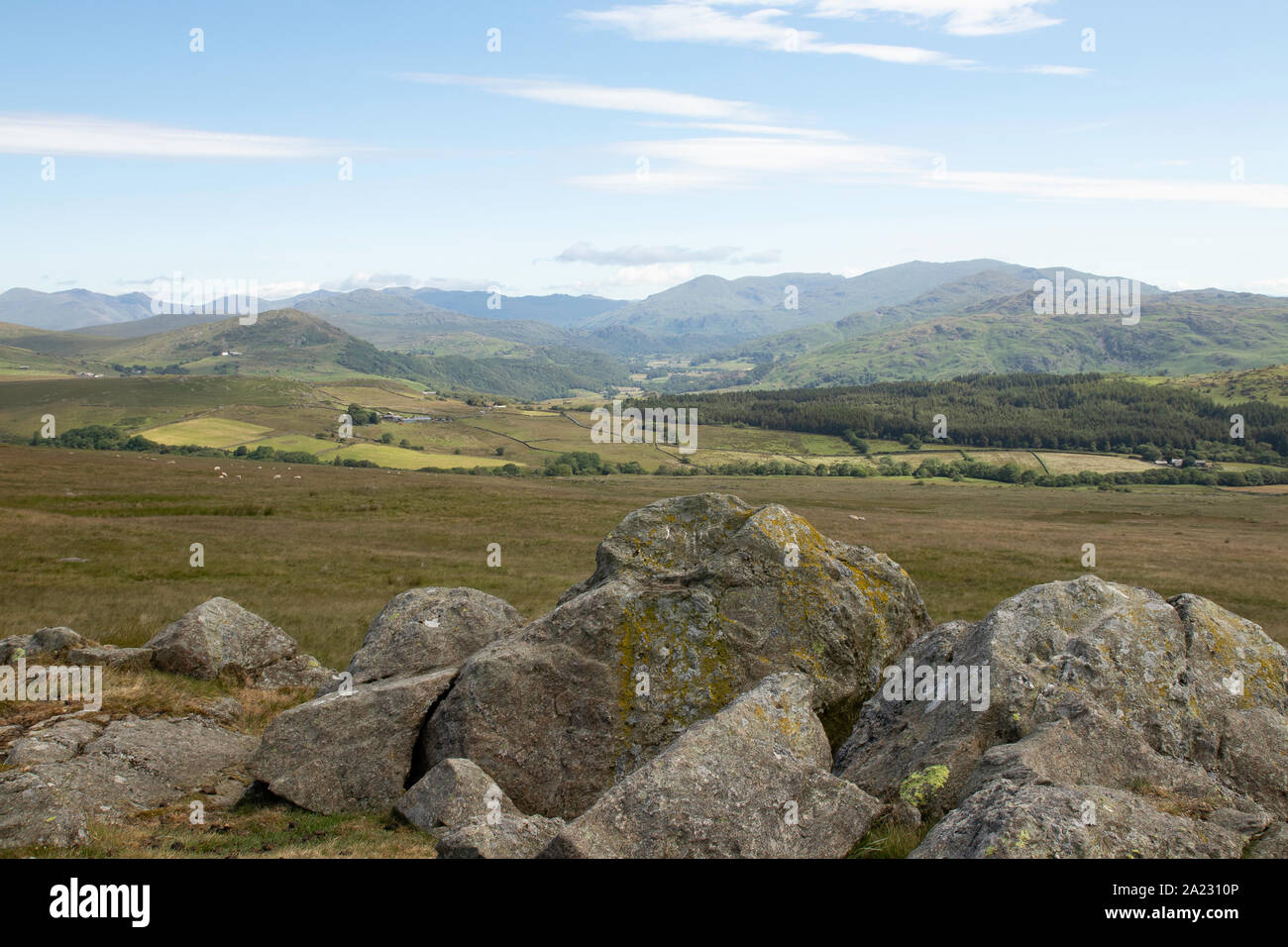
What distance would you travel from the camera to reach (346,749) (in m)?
13.9

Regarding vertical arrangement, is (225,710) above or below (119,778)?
below

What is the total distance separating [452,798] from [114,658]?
44.8 feet

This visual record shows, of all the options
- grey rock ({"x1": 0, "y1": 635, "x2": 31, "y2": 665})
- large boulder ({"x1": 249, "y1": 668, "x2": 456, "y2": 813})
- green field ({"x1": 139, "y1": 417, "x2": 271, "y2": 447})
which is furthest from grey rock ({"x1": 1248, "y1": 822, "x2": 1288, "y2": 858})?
green field ({"x1": 139, "y1": 417, "x2": 271, "y2": 447})

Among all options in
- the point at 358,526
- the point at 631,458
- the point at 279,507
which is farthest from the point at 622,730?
the point at 631,458

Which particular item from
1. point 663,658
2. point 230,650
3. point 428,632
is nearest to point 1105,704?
point 663,658

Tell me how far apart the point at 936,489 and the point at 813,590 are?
13981cm

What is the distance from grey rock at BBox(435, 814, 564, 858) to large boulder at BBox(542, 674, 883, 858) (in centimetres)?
90

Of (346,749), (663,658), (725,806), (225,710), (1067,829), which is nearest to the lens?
(1067,829)

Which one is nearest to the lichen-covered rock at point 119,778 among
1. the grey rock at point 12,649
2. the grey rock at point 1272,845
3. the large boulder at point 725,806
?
the grey rock at point 12,649

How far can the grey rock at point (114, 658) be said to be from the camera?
20359 mm

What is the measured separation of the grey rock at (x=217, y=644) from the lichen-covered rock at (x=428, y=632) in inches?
222

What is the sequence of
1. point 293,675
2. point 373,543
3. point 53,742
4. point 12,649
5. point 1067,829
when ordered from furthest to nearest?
point 373,543 < point 293,675 < point 12,649 < point 53,742 < point 1067,829

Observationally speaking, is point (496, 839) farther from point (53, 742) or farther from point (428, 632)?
point (53, 742)

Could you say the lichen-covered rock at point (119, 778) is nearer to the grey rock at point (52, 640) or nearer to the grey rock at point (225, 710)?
the grey rock at point (225, 710)
